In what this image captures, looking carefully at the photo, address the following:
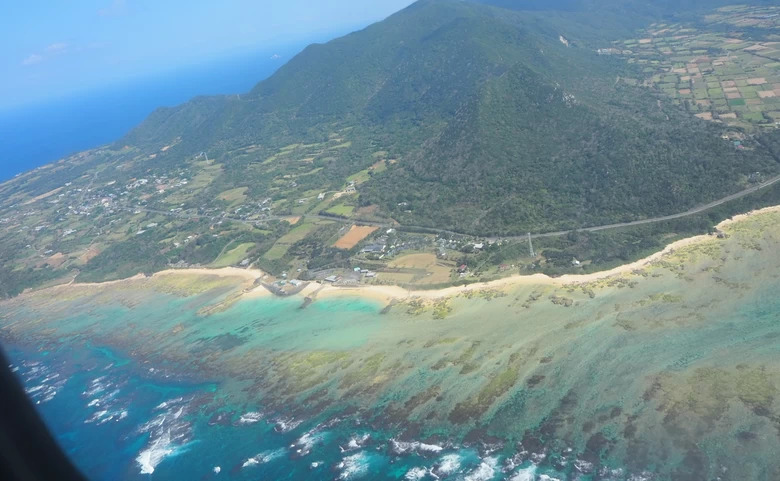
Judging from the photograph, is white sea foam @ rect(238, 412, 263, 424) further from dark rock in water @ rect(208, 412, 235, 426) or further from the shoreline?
the shoreline

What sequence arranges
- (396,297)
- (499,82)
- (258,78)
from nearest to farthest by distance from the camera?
(396,297), (499,82), (258,78)

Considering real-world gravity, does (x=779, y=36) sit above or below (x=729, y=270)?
above

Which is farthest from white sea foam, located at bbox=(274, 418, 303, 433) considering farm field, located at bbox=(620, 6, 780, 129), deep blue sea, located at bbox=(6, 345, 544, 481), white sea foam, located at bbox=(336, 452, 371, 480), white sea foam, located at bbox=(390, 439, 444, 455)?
farm field, located at bbox=(620, 6, 780, 129)

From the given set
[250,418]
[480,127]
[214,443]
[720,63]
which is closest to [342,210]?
[480,127]

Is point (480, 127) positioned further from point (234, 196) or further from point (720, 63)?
point (720, 63)

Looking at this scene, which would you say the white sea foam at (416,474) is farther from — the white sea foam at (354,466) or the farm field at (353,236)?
the farm field at (353,236)

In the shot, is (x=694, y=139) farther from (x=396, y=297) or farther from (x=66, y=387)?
(x=66, y=387)

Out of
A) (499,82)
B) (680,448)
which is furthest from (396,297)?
(499,82)
